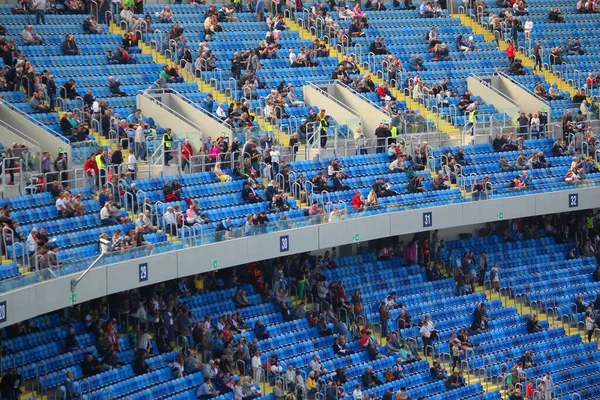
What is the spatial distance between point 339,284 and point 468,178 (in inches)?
213

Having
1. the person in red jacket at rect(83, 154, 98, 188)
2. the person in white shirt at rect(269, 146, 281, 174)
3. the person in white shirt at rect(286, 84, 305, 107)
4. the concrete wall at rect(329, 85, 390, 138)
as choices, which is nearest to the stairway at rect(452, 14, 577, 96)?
the concrete wall at rect(329, 85, 390, 138)

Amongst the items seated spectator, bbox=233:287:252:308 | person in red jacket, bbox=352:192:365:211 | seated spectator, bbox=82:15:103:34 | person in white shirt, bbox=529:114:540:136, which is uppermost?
seated spectator, bbox=82:15:103:34

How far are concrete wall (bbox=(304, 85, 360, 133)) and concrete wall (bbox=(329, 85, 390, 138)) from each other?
0.96 feet

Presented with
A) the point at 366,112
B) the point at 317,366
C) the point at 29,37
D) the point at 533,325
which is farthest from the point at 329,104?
the point at 317,366

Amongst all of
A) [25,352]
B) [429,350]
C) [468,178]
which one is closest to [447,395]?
[429,350]

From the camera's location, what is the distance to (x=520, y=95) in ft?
133

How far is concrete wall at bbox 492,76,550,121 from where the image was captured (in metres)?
40.1

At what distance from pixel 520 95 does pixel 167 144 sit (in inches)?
506

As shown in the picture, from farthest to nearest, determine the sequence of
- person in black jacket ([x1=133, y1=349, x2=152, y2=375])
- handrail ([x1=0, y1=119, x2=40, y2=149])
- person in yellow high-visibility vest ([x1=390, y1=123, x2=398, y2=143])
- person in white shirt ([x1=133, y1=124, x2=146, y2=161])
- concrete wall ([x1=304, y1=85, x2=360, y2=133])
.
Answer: concrete wall ([x1=304, y1=85, x2=360, y2=133]), person in yellow high-visibility vest ([x1=390, y1=123, x2=398, y2=143]), person in white shirt ([x1=133, y1=124, x2=146, y2=161]), handrail ([x1=0, y1=119, x2=40, y2=149]), person in black jacket ([x1=133, y1=349, x2=152, y2=375])

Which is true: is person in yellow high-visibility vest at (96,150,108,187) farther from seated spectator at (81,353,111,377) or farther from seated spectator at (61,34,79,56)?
seated spectator at (61,34,79,56)

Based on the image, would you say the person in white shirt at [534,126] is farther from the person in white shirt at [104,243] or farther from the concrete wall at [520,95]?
the person in white shirt at [104,243]

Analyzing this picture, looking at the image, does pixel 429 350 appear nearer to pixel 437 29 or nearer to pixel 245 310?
pixel 245 310

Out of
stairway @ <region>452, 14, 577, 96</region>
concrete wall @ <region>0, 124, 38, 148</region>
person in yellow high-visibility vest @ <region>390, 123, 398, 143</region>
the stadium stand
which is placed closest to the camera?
the stadium stand

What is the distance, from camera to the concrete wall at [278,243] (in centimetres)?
2445
